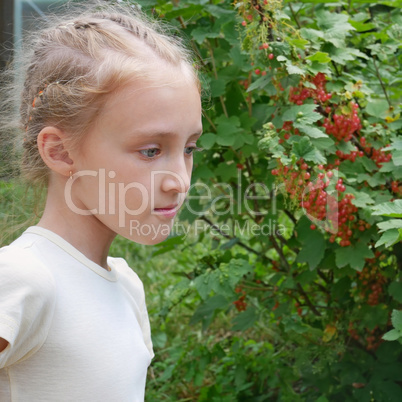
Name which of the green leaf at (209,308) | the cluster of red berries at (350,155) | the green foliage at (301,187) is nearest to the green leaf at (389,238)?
the green foliage at (301,187)

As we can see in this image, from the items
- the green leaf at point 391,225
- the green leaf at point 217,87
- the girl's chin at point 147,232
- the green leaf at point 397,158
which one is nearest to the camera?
the girl's chin at point 147,232

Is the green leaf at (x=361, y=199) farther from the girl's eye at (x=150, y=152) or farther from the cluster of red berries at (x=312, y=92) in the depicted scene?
the girl's eye at (x=150, y=152)

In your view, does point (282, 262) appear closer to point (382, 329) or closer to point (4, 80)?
point (382, 329)

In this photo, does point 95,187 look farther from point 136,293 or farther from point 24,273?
point 136,293

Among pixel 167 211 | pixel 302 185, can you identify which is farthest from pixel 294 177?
pixel 167 211

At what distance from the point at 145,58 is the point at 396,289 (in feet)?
3.95

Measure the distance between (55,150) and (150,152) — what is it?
7.4 inches

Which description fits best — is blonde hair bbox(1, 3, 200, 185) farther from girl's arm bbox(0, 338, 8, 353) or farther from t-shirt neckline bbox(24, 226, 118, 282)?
girl's arm bbox(0, 338, 8, 353)

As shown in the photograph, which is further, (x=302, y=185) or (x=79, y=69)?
(x=302, y=185)

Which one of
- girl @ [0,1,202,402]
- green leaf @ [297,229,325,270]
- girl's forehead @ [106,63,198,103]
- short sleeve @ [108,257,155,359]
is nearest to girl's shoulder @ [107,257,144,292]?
short sleeve @ [108,257,155,359]

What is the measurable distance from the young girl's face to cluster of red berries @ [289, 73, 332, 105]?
32.0 inches

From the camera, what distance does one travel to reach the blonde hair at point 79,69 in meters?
1.23

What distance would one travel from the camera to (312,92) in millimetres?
2018

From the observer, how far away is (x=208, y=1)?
2.24 metres
